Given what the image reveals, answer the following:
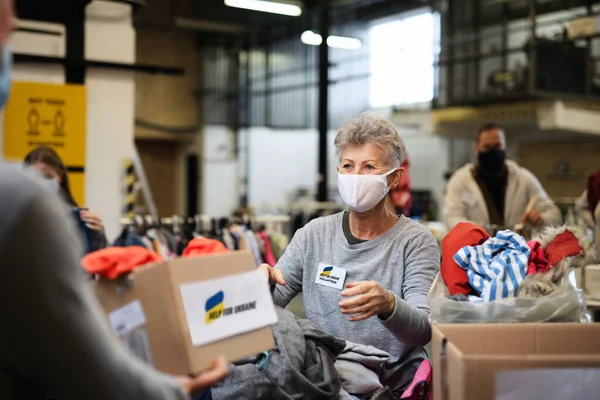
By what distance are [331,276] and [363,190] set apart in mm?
306

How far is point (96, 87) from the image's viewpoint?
24.1 ft

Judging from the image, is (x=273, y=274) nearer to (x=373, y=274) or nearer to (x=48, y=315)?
(x=373, y=274)

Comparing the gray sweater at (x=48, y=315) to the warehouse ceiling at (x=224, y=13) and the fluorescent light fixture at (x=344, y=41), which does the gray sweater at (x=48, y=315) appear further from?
the fluorescent light fixture at (x=344, y=41)

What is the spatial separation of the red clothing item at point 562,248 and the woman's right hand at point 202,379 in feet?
3.80

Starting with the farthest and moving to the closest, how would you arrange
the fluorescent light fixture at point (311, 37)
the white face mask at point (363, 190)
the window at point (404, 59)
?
the window at point (404, 59), the fluorescent light fixture at point (311, 37), the white face mask at point (363, 190)

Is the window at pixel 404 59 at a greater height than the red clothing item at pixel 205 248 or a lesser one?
greater

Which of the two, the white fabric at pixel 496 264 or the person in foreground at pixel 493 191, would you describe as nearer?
the white fabric at pixel 496 264

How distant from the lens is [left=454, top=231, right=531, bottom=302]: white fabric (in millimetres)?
1904

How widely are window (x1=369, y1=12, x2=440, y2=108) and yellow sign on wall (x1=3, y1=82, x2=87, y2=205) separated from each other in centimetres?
805

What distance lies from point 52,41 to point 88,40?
0.37 meters

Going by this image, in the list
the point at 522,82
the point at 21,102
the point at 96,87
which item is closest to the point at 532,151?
the point at 522,82

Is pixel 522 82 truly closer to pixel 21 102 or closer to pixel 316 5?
pixel 316 5

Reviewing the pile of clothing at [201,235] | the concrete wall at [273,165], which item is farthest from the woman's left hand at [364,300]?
the concrete wall at [273,165]

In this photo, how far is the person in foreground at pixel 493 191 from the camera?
191 inches
